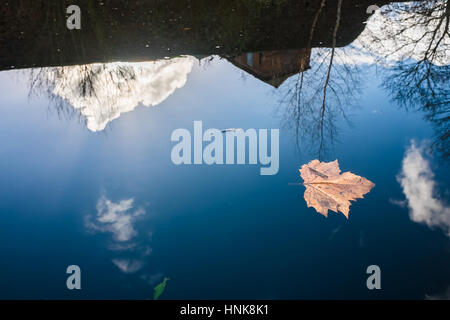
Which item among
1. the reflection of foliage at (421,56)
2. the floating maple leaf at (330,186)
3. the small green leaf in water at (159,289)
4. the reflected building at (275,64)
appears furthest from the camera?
the reflected building at (275,64)

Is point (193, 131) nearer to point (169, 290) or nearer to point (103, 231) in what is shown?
point (103, 231)

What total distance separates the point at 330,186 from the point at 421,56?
3515 millimetres

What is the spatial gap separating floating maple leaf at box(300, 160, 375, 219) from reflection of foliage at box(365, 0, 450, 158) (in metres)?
1.09

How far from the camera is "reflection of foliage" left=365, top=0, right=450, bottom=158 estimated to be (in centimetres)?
346

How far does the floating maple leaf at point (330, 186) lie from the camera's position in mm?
2369

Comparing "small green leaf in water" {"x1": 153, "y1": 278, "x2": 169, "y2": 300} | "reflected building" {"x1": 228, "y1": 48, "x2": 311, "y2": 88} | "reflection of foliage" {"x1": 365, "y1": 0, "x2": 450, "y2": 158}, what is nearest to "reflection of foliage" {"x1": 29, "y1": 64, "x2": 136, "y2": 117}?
"reflected building" {"x1": 228, "y1": 48, "x2": 311, "y2": 88}

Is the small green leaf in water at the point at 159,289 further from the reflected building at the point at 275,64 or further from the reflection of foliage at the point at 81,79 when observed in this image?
the reflected building at the point at 275,64

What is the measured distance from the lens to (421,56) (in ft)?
14.9

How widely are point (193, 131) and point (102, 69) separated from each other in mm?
2309

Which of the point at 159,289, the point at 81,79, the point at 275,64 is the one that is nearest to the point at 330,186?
the point at 159,289

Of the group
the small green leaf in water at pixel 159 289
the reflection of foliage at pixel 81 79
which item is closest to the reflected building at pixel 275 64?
the reflection of foliage at pixel 81 79

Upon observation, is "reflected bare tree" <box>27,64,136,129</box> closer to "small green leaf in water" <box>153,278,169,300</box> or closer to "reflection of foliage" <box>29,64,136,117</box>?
"reflection of foliage" <box>29,64,136,117</box>

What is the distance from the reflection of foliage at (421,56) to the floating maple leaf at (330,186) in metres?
1.09

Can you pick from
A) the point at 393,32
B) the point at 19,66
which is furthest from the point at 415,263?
the point at 19,66
